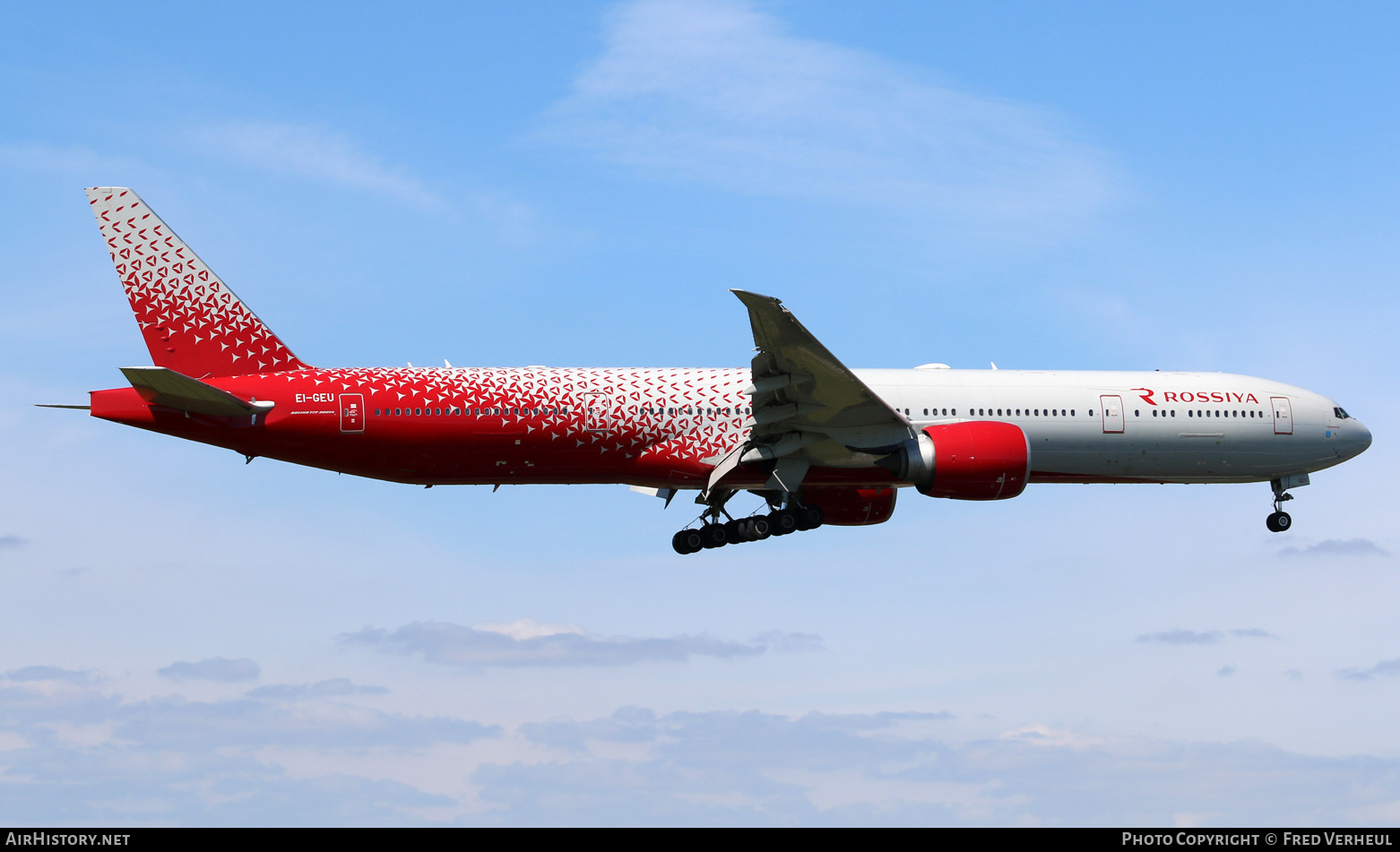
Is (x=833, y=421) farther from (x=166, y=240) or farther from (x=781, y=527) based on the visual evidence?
(x=166, y=240)

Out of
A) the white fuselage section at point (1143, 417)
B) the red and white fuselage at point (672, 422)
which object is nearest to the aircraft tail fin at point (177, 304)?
the red and white fuselage at point (672, 422)

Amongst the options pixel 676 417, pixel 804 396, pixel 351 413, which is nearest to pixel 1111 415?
pixel 804 396

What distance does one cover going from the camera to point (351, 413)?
32469 millimetres

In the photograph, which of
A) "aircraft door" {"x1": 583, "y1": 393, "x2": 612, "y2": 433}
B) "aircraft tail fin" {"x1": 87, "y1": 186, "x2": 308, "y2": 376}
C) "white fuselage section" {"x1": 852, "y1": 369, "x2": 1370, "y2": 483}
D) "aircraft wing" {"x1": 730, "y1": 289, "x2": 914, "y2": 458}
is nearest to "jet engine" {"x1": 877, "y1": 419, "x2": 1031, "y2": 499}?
"aircraft wing" {"x1": 730, "y1": 289, "x2": 914, "y2": 458}

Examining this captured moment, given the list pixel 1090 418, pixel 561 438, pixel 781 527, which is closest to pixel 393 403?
pixel 561 438

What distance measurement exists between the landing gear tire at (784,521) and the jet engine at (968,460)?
11.0ft

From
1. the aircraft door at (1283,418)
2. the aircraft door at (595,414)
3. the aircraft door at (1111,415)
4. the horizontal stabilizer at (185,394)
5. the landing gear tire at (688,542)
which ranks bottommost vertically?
the landing gear tire at (688,542)

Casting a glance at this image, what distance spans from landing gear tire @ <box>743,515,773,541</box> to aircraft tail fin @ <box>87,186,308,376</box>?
38.9 ft

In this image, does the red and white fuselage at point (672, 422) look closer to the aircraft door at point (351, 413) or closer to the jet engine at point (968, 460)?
the aircraft door at point (351, 413)

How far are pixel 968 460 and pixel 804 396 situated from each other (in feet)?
13.7

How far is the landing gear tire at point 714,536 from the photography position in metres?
36.9

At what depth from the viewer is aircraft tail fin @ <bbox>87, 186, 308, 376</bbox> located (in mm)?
33656

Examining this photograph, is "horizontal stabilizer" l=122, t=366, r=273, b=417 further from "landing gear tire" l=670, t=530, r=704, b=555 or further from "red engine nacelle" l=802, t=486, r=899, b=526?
"red engine nacelle" l=802, t=486, r=899, b=526
